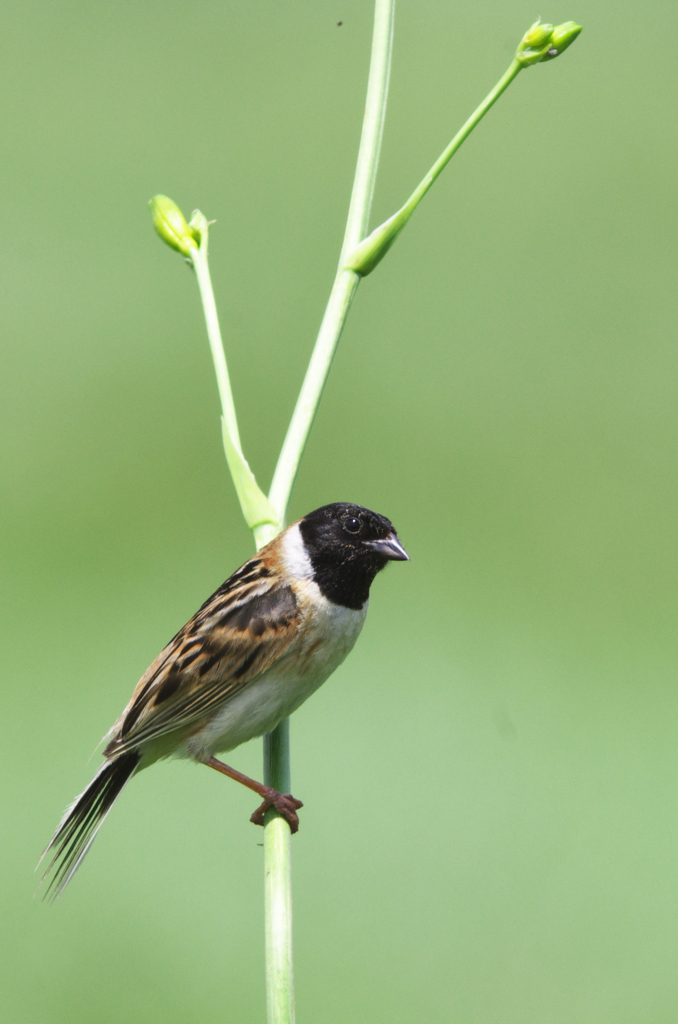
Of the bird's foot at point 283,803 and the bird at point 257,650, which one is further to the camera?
the bird at point 257,650

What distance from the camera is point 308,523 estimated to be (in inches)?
85.4

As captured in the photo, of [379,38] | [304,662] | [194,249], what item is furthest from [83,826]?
[379,38]

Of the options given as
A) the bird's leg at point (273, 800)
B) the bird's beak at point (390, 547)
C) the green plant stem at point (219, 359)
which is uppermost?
the green plant stem at point (219, 359)

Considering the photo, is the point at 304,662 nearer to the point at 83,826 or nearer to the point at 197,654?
the point at 197,654

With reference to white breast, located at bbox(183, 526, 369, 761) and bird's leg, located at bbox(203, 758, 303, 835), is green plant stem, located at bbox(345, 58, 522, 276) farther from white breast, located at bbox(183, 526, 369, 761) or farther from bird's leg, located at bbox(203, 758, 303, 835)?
bird's leg, located at bbox(203, 758, 303, 835)

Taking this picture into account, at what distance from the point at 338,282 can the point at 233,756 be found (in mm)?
3156

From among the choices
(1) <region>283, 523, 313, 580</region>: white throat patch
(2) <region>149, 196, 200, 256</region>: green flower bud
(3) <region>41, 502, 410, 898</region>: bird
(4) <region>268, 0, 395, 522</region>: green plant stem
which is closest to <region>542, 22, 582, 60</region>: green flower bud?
(4) <region>268, 0, 395, 522</region>: green plant stem

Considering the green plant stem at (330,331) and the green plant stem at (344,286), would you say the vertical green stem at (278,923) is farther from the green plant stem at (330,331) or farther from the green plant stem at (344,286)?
the green plant stem at (344,286)

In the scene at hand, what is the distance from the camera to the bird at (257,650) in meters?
2.00

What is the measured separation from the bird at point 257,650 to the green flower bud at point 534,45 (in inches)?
35.8

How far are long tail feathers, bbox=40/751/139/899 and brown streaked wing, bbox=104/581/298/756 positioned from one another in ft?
0.21

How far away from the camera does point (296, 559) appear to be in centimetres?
213

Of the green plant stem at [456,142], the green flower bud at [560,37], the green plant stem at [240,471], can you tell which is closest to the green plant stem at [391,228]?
the green plant stem at [456,142]

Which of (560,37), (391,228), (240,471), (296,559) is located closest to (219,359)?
(240,471)
